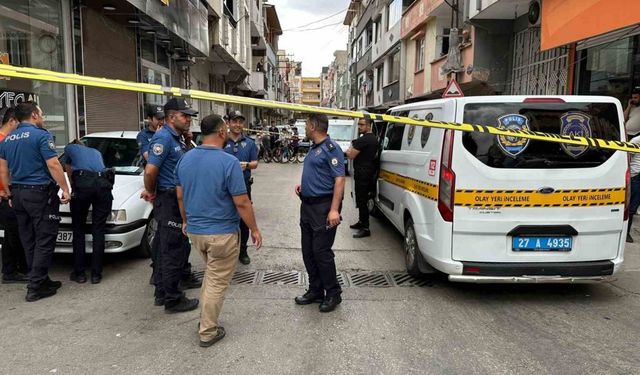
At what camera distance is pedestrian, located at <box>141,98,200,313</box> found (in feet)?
13.7

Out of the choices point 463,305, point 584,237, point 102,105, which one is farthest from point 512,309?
point 102,105

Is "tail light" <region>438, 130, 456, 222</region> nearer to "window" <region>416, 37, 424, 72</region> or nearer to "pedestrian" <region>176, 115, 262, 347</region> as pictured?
"pedestrian" <region>176, 115, 262, 347</region>

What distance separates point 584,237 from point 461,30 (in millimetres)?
13362

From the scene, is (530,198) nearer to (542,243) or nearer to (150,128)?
(542,243)

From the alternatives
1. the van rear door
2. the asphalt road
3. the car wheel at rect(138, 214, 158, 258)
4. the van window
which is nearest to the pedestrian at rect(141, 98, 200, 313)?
the asphalt road

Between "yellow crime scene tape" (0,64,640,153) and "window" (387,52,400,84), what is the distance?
22.9m

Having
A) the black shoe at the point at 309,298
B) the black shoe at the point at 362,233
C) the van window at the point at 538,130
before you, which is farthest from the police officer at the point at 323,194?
the black shoe at the point at 362,233

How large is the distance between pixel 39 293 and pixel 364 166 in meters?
4.43

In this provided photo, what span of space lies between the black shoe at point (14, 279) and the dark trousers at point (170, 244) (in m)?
1.73

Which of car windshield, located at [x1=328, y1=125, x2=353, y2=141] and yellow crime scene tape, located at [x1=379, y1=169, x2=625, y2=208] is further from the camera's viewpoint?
car windshield, located at [x1=328, y1=125, x2=353, y2=141]

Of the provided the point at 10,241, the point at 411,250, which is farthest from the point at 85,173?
the point at 411,250

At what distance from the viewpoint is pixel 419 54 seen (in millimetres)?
22391

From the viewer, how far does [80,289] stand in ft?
15.8

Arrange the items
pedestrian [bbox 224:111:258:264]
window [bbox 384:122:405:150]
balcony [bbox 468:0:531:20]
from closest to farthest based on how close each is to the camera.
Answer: pedestrian [bbox 224:111:258:264]
window [bbox 384:122:405:150]
balcony [bbox 468:0:531:20]
